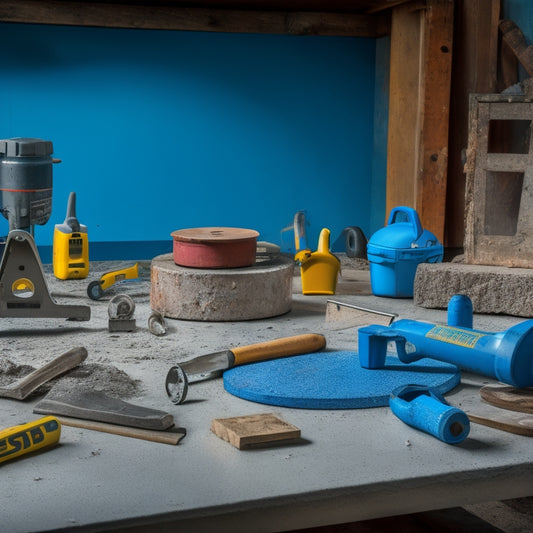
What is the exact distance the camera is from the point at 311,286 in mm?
4578

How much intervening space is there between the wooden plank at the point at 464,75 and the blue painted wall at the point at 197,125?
91cm

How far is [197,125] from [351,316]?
9.75ft

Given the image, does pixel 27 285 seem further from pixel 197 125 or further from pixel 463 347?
pixel 197 125

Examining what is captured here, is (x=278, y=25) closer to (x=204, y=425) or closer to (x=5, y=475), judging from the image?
(x=204, y=425)

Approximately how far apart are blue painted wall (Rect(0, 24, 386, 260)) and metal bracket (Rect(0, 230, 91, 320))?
2626mm

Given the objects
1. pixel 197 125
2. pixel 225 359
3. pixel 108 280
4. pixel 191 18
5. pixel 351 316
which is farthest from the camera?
pixel 197 125

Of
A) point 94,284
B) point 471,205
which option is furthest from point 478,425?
point 94,284

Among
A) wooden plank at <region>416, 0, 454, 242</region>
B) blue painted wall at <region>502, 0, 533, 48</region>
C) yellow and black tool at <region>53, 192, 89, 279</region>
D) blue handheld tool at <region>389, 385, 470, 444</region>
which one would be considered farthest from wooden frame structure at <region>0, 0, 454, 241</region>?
blue handheld tool at <region>389, 385, 470, 444</region>

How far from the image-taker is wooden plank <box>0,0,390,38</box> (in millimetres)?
5754

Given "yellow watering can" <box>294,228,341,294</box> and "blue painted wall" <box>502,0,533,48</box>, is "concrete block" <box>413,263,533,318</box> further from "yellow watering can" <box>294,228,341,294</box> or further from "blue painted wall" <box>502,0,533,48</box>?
"blue painted wall" <box>502,0,533,48</box>

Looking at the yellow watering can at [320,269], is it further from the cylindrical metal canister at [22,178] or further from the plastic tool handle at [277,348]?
the cylindrical metal canister at [22,178]

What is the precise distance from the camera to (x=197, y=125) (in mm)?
6355

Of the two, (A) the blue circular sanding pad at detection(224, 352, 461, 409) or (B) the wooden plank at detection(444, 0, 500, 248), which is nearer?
(A) the blue circular sanding pad at detection(224, 352, 461, 409)

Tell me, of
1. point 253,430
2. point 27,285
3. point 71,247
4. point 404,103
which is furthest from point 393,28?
point 253,430
